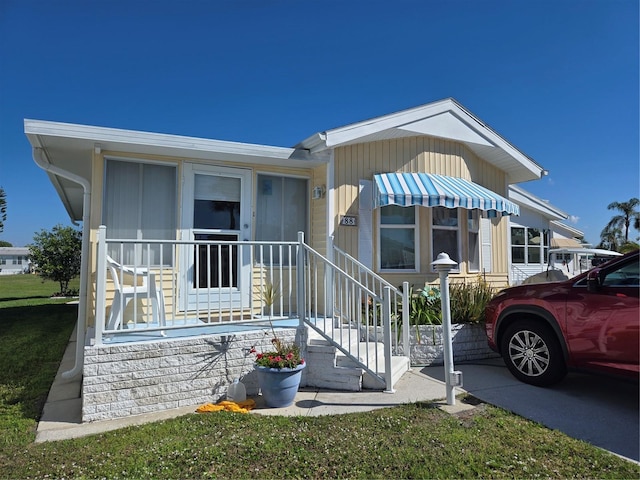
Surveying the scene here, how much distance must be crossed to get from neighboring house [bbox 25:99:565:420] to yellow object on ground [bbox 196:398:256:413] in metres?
0.24

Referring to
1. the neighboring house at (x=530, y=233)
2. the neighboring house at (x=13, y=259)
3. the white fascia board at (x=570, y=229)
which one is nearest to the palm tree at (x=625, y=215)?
the white fascia board at (x=570, y=229)

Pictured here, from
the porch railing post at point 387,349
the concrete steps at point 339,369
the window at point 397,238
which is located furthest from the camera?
the window at point 397,238

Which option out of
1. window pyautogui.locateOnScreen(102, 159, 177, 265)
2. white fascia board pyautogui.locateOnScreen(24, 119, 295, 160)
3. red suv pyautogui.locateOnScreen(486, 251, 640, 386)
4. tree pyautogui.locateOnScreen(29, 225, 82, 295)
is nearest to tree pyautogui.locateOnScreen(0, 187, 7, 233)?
tree pyautogui.locateOnScreen(29, 225, 82, 295)

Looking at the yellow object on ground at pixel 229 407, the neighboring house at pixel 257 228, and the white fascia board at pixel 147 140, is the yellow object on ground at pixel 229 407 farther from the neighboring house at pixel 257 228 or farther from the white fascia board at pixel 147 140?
the white fascia board at pixel 147 140

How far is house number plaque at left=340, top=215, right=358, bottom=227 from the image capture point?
646 centimetres

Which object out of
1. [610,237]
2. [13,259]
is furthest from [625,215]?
[13,259]

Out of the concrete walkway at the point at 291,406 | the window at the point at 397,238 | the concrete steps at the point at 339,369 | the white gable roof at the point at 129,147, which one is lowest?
the concrete walkway at the point at 291,406

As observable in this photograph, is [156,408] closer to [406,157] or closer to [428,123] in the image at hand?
[406,157]

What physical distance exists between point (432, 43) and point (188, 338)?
7687 millimetres

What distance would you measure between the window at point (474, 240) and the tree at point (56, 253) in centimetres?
1770

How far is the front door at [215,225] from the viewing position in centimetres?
578

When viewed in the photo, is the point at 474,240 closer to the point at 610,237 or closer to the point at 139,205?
the point at 139,205

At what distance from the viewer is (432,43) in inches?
314

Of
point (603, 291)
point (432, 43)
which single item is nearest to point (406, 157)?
point (432, 43)
